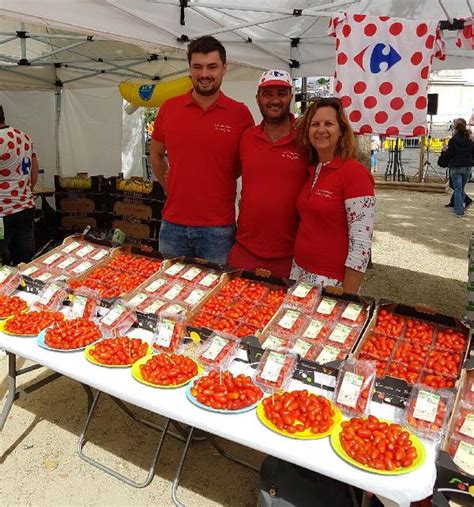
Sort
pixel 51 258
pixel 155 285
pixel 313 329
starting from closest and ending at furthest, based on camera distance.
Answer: pixel 313 329 < pixel 155 285 < pixel 51 258

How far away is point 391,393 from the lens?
1848mm

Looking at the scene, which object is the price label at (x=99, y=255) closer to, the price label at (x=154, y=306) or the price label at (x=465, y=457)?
the price label at (x=154, y=306)

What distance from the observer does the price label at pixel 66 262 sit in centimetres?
301

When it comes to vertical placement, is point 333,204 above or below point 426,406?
above

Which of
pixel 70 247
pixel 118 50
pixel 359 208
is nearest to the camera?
pixel 359 208

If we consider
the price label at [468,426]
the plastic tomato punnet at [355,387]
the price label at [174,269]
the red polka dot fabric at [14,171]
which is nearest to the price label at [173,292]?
the price label at [174,269]

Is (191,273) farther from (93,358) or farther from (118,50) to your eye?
(118,50)

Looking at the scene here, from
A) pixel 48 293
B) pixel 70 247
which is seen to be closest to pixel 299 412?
pixel 48 293

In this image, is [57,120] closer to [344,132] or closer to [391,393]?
[344,132]

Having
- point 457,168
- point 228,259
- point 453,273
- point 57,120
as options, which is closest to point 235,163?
point 228,259

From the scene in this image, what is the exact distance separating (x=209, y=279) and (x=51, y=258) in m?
1.11

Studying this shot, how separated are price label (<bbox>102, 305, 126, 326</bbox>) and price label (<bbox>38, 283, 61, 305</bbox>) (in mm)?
424

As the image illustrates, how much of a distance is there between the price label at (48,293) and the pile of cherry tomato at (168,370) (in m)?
0.85

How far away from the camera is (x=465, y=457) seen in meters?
1.54
